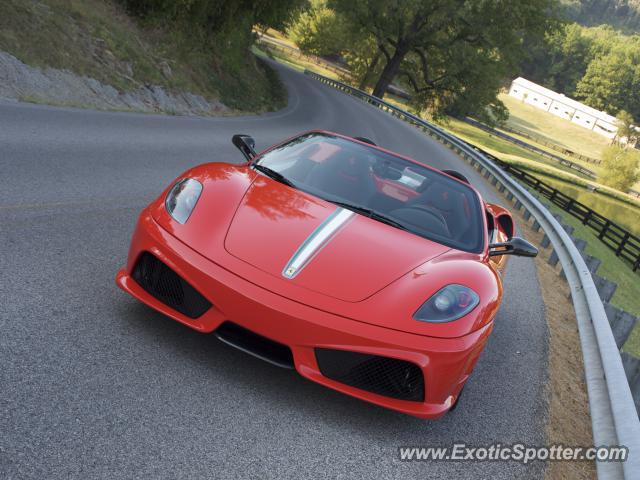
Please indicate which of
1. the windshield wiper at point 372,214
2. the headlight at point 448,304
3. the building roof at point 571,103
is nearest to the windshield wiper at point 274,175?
the windshield wiper at point 372,214

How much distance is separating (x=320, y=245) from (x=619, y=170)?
82629 millimetres

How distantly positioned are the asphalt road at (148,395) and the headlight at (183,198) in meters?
0.69

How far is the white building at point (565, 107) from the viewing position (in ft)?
473

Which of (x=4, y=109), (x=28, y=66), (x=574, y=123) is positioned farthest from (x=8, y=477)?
(x=574, y=123)

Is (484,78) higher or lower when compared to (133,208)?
higher

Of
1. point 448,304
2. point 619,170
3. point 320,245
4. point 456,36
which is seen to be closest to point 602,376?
point 448,304

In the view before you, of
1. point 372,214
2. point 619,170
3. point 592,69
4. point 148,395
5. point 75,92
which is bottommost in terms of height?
point 75,92

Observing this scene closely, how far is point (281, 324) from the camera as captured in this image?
3.54m

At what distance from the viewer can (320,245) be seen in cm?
406

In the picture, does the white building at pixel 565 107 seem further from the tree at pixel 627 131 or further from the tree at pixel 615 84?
the tree at pixel 615 84

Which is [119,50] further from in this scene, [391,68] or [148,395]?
[391,68]

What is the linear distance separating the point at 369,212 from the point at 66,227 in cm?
274

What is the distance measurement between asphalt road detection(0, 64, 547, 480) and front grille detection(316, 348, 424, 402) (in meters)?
0.27

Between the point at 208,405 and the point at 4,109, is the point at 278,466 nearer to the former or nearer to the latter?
the point at 208,405
